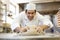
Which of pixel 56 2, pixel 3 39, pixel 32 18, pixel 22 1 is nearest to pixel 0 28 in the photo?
pixel 22 1

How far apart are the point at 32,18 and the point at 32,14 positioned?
0.31 feet

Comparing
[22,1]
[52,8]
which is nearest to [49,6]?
[52,8]

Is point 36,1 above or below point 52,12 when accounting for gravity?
above

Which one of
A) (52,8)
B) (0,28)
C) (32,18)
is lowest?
(0,28)

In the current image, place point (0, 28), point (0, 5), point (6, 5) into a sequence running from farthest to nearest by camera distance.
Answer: point (6, 5) < point (0, 5) < point (0, 28)

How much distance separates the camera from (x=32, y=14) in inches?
59.3

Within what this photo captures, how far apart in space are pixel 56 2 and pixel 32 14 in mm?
1553

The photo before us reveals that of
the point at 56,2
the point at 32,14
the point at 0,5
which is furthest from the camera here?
the point at 56,2

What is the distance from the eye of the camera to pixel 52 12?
9.89ft

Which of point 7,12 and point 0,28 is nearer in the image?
point 0,28

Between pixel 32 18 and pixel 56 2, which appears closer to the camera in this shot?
pixel 32 18

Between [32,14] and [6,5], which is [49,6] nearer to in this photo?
[6,5]

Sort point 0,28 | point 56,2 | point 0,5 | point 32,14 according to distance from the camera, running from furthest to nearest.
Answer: point 56,2 → point 0,5 → point 0,28 → point 32,14

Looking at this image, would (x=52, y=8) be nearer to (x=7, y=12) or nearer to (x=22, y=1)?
(x=22, y=1)
